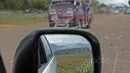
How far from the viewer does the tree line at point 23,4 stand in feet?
159

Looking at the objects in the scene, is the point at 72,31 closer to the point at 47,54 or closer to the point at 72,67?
the point at 47,54

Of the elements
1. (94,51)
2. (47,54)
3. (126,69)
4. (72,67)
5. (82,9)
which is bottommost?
(82,9)

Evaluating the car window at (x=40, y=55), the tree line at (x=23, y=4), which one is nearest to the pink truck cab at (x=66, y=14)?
the car window at (x=40, y=55)

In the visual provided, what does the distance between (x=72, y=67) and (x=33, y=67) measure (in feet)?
17.7

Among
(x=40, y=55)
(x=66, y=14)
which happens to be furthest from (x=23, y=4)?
(x=40, y=55)

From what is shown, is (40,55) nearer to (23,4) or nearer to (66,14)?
(66,14)

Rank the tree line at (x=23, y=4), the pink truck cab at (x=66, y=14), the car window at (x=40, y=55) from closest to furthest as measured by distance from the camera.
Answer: the car window at (x=40, y=55) → the pink truck cab at (x=66, y=14) → the tree line at (x=23, y=4)

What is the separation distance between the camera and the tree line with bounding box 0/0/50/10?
48.4 meters

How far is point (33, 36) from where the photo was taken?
4.47 feet

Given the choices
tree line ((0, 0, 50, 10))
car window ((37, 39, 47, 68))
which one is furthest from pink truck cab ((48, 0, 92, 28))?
tree line ((0, 0, 50, 10))

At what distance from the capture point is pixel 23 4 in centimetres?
5425

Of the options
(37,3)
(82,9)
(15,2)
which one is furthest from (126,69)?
(37,3)

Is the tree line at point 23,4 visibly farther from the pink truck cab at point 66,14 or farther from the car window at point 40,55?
the car window at point 40,55

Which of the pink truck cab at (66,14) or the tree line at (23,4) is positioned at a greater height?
the pink truck cab at (66,14)
